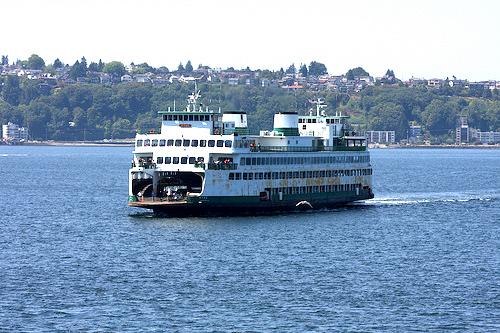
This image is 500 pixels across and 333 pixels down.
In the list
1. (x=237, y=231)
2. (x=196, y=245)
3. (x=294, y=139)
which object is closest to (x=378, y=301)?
(x=196, y=245)

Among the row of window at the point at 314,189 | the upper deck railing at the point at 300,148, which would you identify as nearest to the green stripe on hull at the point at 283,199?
the row of window at the point at 314,189

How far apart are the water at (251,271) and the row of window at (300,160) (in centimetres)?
451

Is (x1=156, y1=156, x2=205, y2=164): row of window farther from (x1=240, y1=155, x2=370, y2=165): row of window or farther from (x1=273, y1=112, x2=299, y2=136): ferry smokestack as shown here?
(x1=273, y1=112, x2=299, y2=136): ferry smokestack

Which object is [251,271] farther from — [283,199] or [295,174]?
[295,174]

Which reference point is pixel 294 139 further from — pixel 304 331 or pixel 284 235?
pixel 304 331

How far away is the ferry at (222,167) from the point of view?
10319 cm

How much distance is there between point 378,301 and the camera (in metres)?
69.9

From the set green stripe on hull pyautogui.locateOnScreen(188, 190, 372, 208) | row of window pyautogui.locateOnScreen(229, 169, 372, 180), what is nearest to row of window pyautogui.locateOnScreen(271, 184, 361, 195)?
green stripe on hull pyautogui.locateOnScreen(188, 190, 372, 208)

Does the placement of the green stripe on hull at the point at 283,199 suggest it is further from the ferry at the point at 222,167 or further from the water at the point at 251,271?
the water at the point at 251,271

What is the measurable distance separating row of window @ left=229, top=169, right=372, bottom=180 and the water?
3.32m

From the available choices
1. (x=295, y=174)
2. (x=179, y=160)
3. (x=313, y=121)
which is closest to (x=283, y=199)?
(x=295, y=174)

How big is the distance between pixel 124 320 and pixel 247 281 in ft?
42.1

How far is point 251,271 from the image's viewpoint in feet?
260

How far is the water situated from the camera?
65.1 meters
